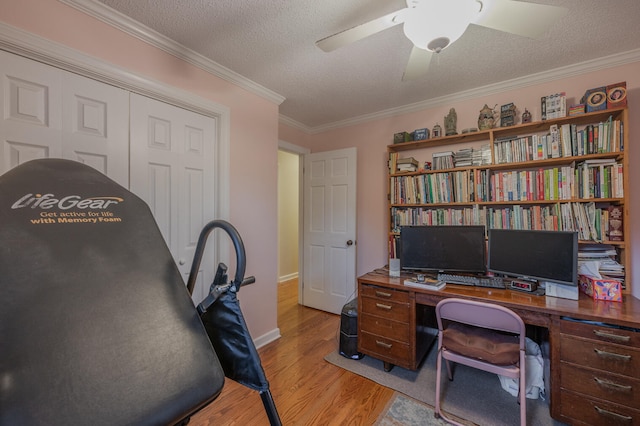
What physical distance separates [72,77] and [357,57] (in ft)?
5.75

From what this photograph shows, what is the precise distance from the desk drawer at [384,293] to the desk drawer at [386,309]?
0.9 inches

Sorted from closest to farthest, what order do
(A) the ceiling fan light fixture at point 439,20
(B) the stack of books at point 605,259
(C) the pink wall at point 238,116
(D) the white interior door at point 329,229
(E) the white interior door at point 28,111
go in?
(A) the ceiling fan light fixture at point 439,20 → (E) the white interior door at point 28,111 → (C) the pink wall at point 238,116 → (B) the stack of books at point 605,259 → (D) the white interior door at point 329,229

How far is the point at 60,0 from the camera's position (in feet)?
4.45

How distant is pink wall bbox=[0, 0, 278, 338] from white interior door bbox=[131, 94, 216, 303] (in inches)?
7.7

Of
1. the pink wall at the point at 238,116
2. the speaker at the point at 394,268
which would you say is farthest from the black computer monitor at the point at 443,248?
the pink wall at the point at 238,116

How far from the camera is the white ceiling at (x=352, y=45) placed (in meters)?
1.50

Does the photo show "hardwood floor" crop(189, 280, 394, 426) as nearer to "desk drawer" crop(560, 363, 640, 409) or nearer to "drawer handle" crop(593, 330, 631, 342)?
"desk drawer" crop(560, 363, 640, 409)

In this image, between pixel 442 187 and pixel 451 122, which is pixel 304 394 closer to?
pixel 442 187

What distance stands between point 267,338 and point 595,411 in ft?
7.26

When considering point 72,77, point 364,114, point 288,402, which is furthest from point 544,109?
point 72,77

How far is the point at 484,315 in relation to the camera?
143 cm

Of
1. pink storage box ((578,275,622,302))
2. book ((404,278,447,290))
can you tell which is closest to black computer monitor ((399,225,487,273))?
book ((404,278,447,290))

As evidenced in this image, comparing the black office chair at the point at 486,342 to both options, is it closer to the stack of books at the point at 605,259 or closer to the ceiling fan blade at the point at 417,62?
the stack of books at the point at 605,259

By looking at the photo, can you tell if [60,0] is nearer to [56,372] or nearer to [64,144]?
[64,144]
